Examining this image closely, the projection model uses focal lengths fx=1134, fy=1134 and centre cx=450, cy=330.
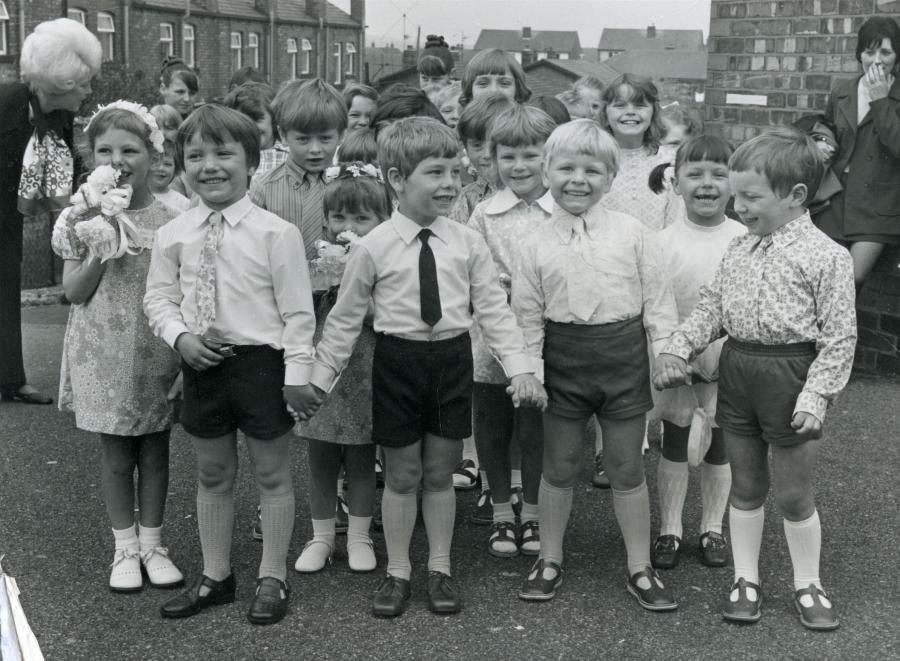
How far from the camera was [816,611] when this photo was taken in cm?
379

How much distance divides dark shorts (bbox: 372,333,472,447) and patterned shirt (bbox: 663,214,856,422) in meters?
0.74

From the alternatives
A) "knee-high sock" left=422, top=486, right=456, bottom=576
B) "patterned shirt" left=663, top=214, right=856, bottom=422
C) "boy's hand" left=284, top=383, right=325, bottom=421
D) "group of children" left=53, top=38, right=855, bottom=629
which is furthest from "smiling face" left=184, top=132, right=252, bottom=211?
"patterned shirt" left=663, top=214, right=856, bottom=422

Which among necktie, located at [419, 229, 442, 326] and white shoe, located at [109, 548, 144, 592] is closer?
necktie, located at [419, 229, 442, 326]

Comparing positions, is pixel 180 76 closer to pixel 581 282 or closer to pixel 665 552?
pixel 581 282

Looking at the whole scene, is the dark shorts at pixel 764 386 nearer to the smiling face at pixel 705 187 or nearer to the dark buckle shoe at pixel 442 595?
the smiling face at pixel 705 187

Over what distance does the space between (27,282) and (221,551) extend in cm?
758

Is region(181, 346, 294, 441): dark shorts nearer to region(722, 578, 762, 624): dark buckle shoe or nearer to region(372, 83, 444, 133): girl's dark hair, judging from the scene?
region(722, 578, 762, 624): dark buckle shoe

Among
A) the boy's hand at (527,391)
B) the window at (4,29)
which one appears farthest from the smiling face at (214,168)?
the window at (4,29)

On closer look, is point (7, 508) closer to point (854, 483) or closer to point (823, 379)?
point (823, 379)

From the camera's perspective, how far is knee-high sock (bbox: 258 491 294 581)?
12.9ft

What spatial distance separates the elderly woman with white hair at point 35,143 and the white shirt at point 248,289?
194 centimetres

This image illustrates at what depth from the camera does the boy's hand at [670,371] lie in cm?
381

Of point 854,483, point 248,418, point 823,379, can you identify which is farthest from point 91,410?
point 854,483

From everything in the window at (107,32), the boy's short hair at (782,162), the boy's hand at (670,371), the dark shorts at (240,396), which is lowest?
the dark shorts at (240,396)
